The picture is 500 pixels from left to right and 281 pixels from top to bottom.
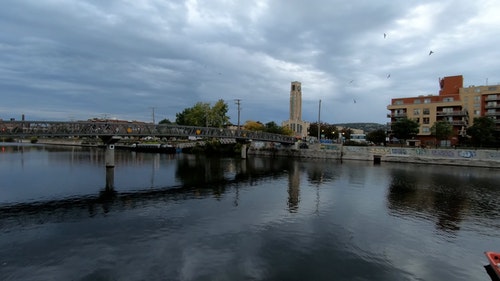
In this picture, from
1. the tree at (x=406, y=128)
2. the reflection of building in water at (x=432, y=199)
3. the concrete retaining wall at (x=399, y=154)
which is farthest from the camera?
the tree at (x=406, y=128)

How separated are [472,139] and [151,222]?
369 feet

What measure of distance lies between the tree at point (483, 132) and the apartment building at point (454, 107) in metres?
9.11

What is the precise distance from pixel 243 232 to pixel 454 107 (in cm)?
11794

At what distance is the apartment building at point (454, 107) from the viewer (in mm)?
110250

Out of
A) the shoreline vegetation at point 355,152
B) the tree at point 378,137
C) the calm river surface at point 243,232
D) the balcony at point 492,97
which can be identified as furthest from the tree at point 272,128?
the calm river surface at point 243,232

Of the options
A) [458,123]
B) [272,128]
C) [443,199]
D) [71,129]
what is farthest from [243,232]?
[272,128]

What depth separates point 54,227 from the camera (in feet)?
85.9

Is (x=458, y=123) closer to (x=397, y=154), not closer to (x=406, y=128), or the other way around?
(x=406, y=128)

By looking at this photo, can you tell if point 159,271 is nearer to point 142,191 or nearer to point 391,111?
point 142,191

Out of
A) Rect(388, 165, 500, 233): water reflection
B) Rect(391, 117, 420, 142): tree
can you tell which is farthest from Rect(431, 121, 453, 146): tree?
Rect(388, 165, 500, 233): water reflection

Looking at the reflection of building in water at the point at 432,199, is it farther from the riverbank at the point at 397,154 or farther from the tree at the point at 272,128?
the tree at the point at 272,128

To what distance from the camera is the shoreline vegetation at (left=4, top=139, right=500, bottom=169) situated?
83.6 m

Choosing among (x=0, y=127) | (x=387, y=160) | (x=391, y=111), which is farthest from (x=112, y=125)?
(x=391, y=111)

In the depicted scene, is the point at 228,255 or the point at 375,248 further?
the point at 375,248
